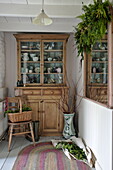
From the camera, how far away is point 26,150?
3023 mm

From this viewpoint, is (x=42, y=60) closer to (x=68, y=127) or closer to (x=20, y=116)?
(x=20, y=116)

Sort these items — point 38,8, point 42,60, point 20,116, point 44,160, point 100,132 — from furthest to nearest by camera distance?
point 42,60 < point 20,116 < point 38,8 < point 44,160 < point 100,132

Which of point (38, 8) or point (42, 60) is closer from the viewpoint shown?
point (38, 8)

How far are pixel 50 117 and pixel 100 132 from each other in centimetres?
178

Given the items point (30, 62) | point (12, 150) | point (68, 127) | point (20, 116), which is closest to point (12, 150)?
point (12, 150)

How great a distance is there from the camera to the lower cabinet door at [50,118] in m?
3.83

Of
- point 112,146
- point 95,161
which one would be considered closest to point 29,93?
point 95,161

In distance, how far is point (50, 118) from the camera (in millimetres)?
3846

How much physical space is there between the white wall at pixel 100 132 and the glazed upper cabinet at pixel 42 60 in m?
1.45

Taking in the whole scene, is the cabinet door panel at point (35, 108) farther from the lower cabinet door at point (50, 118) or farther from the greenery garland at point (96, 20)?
the greenery garland at point (96, 20)

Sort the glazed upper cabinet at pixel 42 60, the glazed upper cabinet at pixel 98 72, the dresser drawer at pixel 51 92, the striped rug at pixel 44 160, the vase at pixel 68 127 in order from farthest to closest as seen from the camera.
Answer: the glazed upper cabinet at pixel 42 60 → the dresser drawer at pixel 51 92 → the vase at pixel 68 127 → the striped rug at pixel 44 160 → the glazed upper cabinet at pixel 98 72

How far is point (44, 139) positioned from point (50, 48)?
2.06 metres

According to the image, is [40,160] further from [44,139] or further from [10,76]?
[10,76]

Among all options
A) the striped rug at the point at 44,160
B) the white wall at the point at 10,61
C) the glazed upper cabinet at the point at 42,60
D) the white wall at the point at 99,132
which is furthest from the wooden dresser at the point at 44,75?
the white wall at the point at 99,132
